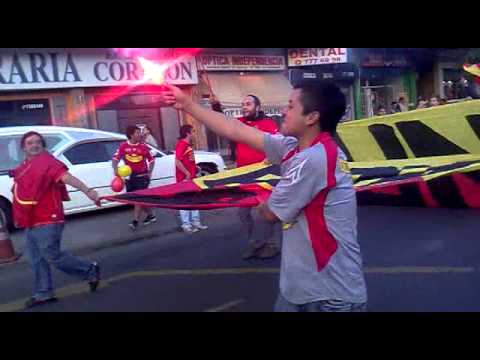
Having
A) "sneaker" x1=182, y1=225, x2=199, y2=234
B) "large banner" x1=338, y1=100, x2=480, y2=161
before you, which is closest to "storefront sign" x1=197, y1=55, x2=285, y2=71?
"sneaker" x1=182, y1=225, x2=199, y2=234

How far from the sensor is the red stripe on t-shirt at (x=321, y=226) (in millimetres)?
2238

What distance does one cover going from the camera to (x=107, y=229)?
847 centimetres

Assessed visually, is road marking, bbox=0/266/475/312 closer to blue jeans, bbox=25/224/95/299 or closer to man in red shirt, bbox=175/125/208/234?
blue jeans, bbox=25/224/95/299

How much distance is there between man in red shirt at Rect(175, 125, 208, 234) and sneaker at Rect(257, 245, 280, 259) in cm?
187

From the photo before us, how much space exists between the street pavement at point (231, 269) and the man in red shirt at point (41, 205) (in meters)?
0.39

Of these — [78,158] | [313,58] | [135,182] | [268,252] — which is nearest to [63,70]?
[78,158]

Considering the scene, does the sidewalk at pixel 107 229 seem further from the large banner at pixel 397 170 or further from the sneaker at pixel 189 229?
the large banner at pixel 397 170

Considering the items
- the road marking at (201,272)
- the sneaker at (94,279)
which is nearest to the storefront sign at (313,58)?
the road marking at (201,272)

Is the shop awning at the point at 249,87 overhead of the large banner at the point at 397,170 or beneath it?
overhead

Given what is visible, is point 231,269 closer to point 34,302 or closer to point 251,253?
point 251,253

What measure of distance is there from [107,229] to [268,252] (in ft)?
11.2
